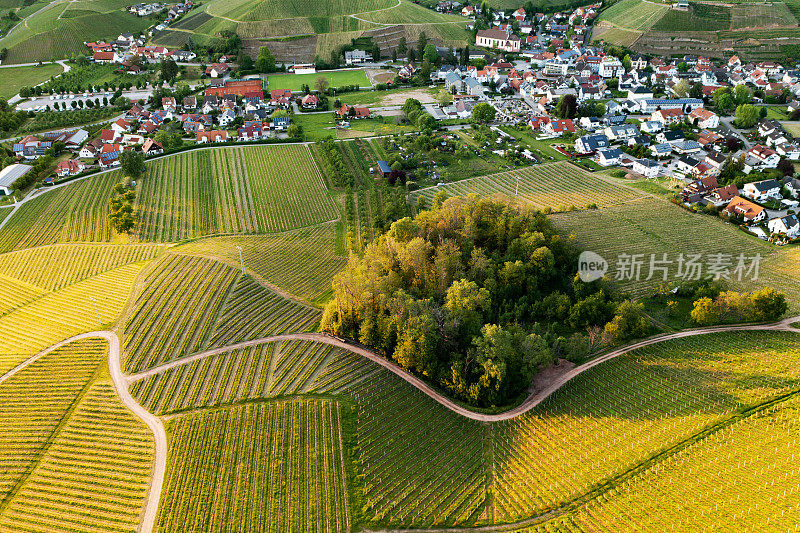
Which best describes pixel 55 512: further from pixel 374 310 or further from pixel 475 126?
pixel 475 126

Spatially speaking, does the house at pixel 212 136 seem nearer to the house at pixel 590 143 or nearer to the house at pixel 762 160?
the house at pixel 590 143

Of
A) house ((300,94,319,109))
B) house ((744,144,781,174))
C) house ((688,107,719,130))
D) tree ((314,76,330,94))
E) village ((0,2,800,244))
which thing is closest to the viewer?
village ((0,2,800,244))

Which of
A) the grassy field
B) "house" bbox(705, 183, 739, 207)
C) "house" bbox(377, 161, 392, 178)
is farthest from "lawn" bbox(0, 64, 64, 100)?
the grassy field

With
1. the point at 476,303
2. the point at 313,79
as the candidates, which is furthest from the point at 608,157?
the point at 313,79

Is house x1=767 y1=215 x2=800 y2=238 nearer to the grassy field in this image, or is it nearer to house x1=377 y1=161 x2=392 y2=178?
house x1=377 y1=161 x2=392 y2=178

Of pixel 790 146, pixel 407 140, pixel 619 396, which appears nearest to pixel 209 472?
pixel 619 396

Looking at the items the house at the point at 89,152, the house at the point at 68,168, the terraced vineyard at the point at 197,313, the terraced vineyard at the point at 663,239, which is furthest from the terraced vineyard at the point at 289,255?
the house at the point at 89,152
